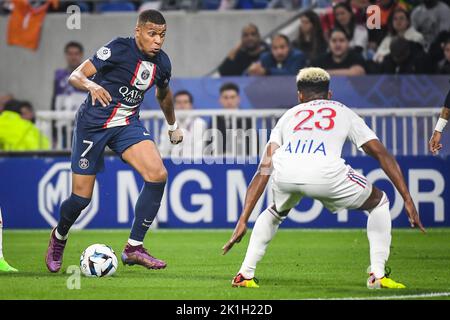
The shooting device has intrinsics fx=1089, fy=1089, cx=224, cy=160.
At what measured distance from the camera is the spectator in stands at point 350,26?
1670 centimetres

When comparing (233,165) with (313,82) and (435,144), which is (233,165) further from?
(313,82)

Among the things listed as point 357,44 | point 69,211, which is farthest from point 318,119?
point 357,44

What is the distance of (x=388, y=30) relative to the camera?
16.6 meters

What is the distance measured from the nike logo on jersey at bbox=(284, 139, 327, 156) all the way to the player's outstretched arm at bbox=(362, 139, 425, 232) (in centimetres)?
33

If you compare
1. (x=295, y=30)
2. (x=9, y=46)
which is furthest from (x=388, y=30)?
(x=9, y=46)

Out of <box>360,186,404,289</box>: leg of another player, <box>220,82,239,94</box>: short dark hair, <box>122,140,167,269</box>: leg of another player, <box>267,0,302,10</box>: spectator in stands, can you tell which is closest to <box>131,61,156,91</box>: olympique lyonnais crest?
<box>122,140,167,269</box>: leg of another player

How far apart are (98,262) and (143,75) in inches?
69.7

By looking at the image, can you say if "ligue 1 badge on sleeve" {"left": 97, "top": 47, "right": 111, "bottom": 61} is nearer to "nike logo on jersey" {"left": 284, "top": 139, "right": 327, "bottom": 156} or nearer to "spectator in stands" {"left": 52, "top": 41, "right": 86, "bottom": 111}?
"nike logo on jersey" {"left": 284, "top": 139, "right": 327, "bottom": 156}

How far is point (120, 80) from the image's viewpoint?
32.5ft

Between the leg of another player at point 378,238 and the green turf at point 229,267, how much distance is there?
0.51 feet

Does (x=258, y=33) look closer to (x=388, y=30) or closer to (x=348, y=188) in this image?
(x=388, y=30)

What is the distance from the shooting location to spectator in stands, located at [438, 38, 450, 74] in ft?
51.7

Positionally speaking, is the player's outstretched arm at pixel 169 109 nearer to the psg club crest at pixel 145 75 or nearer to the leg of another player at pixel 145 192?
the psg club crest at pixel 145 75

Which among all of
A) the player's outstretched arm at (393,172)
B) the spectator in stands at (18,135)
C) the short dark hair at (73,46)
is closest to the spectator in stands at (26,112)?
the spectator in stands at (18,135)
